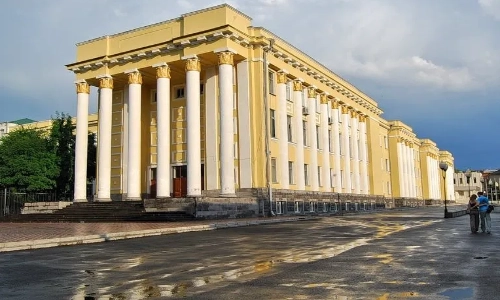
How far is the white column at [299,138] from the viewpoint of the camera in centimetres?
3709

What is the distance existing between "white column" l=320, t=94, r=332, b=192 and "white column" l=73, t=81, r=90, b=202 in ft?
65.0

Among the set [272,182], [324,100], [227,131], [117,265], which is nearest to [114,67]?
[227,131]

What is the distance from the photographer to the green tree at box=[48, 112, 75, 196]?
45.7 metres

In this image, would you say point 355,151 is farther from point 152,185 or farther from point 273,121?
point 152,185

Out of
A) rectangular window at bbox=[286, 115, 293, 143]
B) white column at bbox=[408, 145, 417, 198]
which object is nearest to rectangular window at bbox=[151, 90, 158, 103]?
rectangular window at bbox=[286, 115, 293, 143]

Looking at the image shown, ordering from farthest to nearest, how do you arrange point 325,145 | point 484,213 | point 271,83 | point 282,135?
point 325,145
point 271,83
point 282,135
point 484,213

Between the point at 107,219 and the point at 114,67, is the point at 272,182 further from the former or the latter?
the point at 114,67

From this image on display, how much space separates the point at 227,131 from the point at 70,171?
2262cm

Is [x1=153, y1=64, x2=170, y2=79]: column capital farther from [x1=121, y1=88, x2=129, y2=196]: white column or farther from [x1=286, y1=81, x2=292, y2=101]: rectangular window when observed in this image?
[x1=286, y1=81, x2=292, y2=101]: rectangular window

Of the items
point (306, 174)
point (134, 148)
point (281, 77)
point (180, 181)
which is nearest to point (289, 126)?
point (281, 77)

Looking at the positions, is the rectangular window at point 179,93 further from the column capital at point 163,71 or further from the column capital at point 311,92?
the column capital at point 311,92

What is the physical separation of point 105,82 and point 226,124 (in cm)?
1178

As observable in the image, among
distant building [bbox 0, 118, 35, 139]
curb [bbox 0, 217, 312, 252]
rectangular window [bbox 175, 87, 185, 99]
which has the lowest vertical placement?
curb [bbox 0, 217, 312, 252]

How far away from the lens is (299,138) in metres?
38.2
